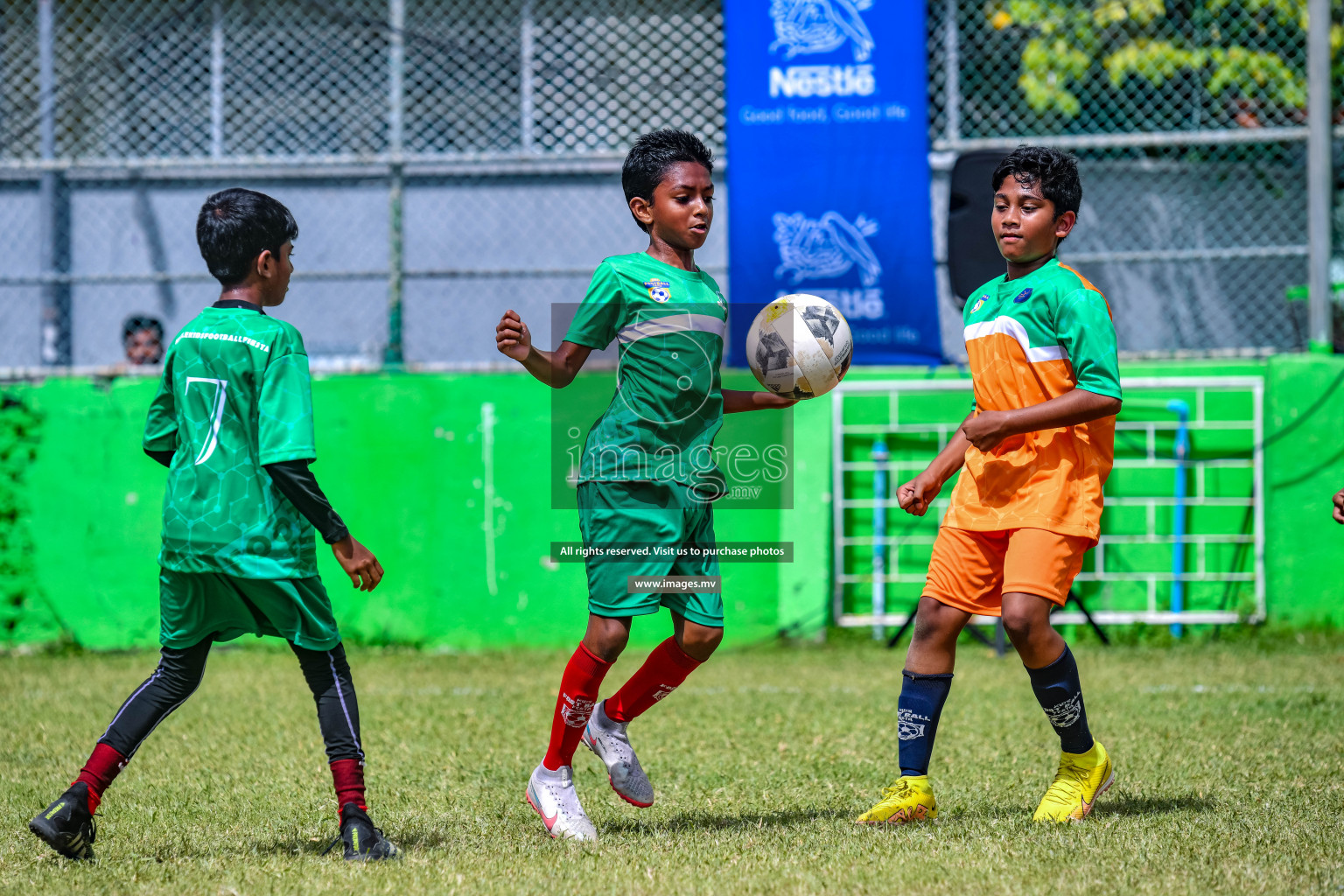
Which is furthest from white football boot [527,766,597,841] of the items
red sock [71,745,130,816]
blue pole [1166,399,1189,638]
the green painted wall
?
blue pole [1166,399,1189,638]

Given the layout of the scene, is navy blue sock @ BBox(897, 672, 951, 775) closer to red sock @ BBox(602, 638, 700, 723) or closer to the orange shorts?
the orange shorts

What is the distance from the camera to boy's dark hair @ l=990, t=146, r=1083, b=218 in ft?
12.2

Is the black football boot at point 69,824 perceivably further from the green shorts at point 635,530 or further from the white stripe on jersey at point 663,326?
the white stripe on jersey at point 663,326

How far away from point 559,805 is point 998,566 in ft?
4.66

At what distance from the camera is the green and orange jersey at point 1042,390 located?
3602mm

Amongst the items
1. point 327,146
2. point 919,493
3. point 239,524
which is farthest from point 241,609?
point 327,146

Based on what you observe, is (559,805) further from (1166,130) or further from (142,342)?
(1166,130)

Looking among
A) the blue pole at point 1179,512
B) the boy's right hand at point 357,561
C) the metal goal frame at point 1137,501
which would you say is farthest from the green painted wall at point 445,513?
the boy's right hand at point 357,561

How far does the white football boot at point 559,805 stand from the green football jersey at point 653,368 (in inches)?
33.9

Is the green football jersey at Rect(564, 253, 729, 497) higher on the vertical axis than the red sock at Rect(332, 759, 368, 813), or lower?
higher

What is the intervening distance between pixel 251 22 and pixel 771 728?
7069mm

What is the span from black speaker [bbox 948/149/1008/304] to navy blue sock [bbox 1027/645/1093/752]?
368cm

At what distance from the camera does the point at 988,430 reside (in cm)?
351

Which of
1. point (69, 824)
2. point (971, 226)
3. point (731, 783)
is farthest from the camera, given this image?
point (971, 226)
